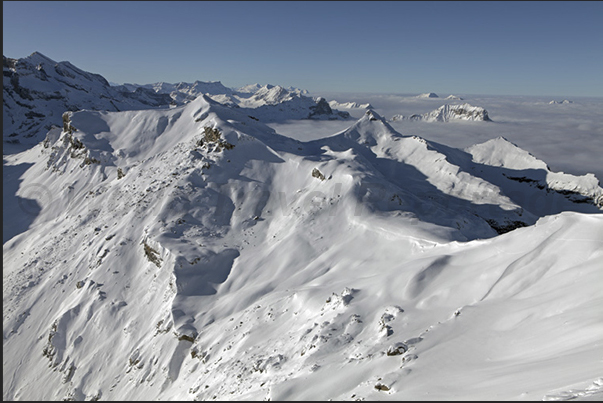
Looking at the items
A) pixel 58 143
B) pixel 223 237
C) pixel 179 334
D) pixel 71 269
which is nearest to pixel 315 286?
Result: pixel 179 334

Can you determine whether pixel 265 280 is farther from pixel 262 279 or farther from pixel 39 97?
pixel 39 97

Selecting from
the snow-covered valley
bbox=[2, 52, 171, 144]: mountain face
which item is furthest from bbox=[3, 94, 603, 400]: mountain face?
bbox=[2, 52, 171, 144]: mountain face

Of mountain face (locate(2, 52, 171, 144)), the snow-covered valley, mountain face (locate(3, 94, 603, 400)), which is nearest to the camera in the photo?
the snow-covered valley

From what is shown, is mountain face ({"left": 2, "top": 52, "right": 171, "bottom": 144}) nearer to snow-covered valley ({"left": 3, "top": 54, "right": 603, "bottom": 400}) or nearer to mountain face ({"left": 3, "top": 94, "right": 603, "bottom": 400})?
snow-covered valley ({"left": 3, "top": 54, "right": 603, "bottom": 400})

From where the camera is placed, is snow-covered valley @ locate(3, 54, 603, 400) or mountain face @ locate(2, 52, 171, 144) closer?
snow-covered valley @ locate(3, 54, 603, 400)

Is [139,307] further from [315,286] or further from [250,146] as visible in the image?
[250,146]

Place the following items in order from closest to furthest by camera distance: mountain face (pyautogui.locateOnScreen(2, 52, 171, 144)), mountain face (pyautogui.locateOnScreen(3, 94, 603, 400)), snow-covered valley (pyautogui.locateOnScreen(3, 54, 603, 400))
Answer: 1. snow-covered valley (pyautogui.locateOnScreen(3, 54, 603, 400))
2. mountain face (pyautogui.locateOnScreen(3, 94, 603, 400))
3. mountain face (pyautogui.locateOnScreen(2, 52, 171, 144))
